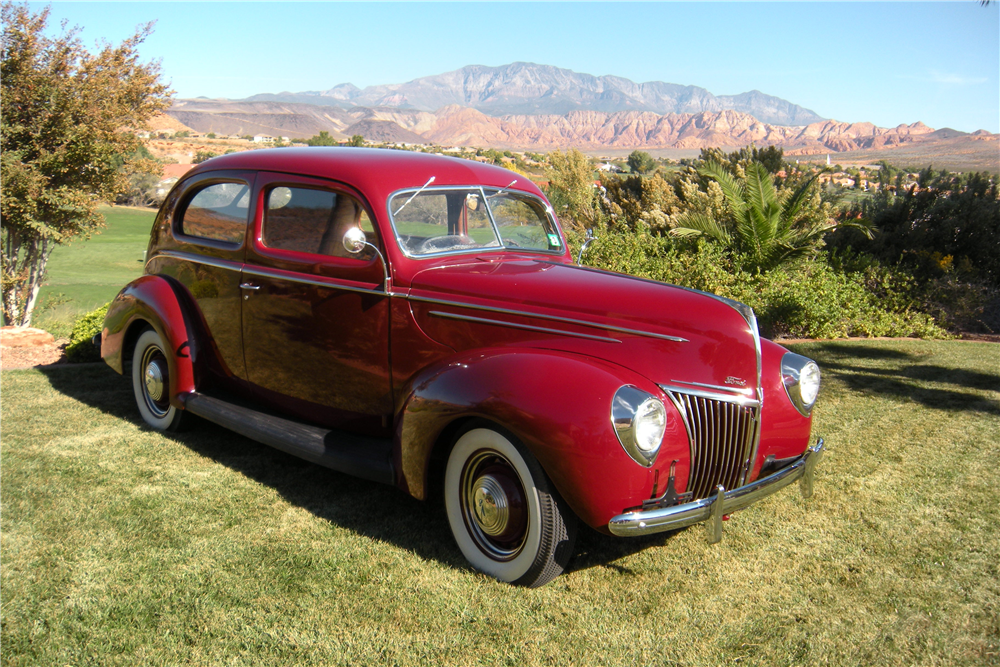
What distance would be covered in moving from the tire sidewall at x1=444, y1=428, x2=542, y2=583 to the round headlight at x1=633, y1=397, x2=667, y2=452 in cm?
48

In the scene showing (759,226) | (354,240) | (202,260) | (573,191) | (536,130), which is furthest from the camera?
(536,130)

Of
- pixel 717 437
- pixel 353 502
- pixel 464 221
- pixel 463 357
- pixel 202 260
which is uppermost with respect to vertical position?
pixel 464 221

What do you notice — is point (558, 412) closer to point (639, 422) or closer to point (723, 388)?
point (639, 422)

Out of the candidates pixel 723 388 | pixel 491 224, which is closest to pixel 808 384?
pixel 723 388

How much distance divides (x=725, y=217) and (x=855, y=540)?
740 centimetres

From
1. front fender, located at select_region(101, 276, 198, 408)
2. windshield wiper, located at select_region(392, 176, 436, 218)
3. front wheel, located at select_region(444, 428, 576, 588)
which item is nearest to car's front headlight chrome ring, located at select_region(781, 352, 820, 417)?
front wheel, located at select_region(444, 428, 576, 588)

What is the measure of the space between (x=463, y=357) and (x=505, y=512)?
2.44 ft

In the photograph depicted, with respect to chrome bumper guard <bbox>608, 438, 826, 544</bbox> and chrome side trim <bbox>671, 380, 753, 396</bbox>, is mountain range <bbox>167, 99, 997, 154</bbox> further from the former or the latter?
chrome bumper guard <bbox>608, 438, 826, 544</bbox>

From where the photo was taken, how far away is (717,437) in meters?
3.00

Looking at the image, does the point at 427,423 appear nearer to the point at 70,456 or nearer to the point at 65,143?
the point at 70,456

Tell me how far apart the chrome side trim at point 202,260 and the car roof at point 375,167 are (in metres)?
0.62

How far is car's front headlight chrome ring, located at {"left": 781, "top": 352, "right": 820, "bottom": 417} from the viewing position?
11.0ft

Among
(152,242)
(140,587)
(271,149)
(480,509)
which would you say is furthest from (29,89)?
(480,509)

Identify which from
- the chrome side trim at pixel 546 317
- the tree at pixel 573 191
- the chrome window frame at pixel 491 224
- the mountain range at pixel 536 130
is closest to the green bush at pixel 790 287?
the tree at pixel 573 191
